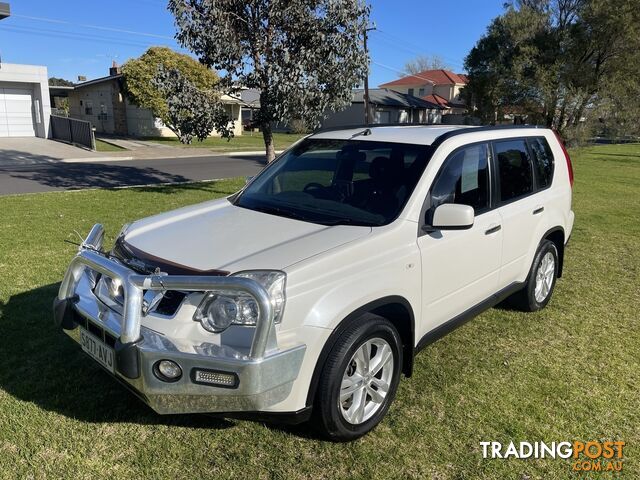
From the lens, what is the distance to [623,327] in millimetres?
4750

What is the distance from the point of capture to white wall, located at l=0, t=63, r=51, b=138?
90.7 ft

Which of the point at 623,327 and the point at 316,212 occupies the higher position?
the point at 316,212

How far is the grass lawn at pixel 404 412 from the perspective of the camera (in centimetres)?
281

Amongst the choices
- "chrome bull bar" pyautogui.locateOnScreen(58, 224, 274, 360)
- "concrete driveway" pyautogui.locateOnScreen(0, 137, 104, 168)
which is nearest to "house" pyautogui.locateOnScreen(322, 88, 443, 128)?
"concrete driveway" pyautogui.locateOnScreen(0, 137, 104, 168)

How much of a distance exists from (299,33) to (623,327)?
7.13 meters

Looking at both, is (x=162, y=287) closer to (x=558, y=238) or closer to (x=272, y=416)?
(x=272, y=416)

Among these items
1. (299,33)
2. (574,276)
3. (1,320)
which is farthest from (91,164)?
(574,276)

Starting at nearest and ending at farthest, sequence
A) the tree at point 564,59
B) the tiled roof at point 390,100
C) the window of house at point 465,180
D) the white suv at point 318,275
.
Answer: the white suv at point 318,275 < the window of house at point 465,180 < the tree at point 564,59 < the tiled roof at point 390,100

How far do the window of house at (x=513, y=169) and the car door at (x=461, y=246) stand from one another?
207mm

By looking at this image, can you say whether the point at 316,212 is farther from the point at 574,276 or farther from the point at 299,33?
the point at 299,33

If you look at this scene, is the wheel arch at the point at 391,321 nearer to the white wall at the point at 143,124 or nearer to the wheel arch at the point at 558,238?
the wheel arch at the point at 558,238

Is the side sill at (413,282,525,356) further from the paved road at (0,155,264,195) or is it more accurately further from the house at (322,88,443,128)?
the house at (322,88,443,128)

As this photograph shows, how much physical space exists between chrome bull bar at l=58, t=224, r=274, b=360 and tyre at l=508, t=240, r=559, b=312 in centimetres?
318

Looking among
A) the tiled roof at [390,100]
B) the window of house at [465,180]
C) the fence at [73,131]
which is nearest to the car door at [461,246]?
the window of house at [465,180]
